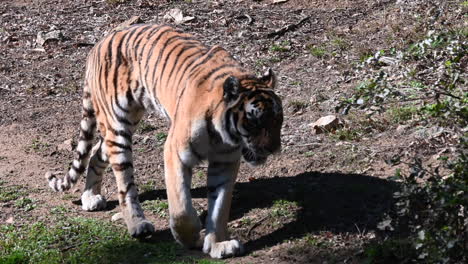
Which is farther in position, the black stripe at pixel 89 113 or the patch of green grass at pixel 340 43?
the patch of green grass at pixel 340 43

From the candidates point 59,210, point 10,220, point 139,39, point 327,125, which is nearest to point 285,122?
point 327,125

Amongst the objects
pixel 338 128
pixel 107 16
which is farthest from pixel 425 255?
pixel 107 16

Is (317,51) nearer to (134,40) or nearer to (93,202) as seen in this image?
(134,40)

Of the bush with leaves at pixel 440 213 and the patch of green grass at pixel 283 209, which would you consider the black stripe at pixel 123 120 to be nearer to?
the patch of green grass at pixel 283 209

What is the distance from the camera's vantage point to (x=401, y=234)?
221 inches

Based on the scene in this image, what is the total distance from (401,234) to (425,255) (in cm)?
106

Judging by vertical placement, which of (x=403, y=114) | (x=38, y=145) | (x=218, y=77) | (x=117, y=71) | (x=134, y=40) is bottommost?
(x=38, y=145)

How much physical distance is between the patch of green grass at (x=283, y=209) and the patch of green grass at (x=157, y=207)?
38.2 inches

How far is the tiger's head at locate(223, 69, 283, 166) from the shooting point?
18.2 ft

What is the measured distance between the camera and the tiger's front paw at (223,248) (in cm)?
577

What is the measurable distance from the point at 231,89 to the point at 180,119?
0.50m

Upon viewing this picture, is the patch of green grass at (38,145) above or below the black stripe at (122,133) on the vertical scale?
below

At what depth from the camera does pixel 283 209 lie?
6418mm

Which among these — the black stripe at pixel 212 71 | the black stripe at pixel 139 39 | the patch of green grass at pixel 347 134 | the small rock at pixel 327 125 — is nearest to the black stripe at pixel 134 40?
the black stripe at pixel 139 39
